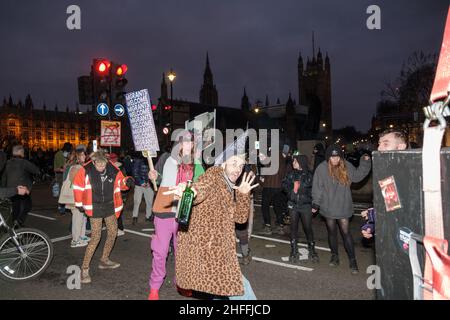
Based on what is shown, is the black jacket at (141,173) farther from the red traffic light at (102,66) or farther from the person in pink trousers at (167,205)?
the person in pink trousers at (167,205)

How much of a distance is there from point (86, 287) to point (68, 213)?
657cm

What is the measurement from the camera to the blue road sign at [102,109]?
31.8ft

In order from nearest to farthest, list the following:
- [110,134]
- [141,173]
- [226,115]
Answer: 1. [110,134]
2. [141,173]
3. [226,115]

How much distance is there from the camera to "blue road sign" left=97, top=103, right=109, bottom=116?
971cm

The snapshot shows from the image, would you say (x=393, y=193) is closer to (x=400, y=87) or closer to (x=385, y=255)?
(x=385, y=255)

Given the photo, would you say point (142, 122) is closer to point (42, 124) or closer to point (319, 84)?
point (319, 84)

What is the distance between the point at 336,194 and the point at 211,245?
3212 millimetres

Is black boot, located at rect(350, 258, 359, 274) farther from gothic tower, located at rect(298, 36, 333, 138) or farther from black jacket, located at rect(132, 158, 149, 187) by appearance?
gothic tower, located at rect(298, 36, 333, 138)

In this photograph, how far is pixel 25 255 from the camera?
17.8ft

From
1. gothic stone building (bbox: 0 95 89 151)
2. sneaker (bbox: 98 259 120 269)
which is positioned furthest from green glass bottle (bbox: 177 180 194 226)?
gothic stone building (bbox: 0 95 89 151)

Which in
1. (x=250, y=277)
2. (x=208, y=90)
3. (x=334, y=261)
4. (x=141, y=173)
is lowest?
(x=250, y=277)

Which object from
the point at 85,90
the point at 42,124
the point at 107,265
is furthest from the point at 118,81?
the point at 42,124

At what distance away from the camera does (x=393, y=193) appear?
165 cm

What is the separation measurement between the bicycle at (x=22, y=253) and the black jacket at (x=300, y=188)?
4067 millimetres
